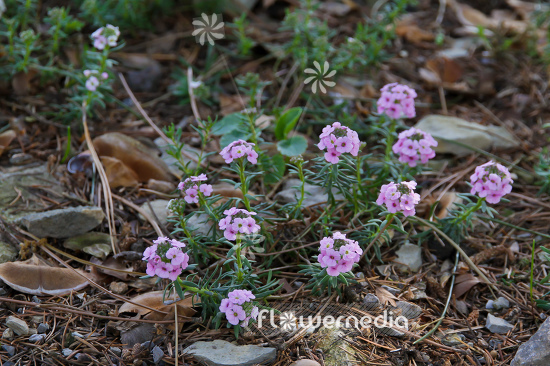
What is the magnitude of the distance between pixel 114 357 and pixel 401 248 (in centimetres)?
176

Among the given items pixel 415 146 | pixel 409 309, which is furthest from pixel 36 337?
pixel 415 146

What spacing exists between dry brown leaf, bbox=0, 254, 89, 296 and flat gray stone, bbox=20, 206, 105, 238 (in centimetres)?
23

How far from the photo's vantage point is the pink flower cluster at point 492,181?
2912 millimetres

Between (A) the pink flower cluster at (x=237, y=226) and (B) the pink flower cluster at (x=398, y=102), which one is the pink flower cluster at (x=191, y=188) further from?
(B) the pink flower cluster at (x=398, y=102)

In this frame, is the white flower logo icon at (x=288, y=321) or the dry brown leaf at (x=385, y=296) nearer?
the white flower logo icon at (x=288, y=321)

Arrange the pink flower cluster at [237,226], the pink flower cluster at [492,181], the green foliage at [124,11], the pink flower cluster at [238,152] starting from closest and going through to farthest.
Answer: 1. the pink flower cluster at [237,226]
2. the pink flower cluster at [238,152]
3. the pink flower cluster at [492,181]
4. the green foliage at [124,11]

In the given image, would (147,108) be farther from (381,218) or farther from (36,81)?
(381,218)

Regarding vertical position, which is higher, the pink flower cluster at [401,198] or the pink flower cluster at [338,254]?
the pink flower cluster at [401,198]

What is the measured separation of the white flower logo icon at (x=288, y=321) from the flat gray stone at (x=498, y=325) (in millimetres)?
1067

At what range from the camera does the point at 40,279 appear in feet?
9.48

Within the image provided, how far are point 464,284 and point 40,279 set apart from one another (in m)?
2.38

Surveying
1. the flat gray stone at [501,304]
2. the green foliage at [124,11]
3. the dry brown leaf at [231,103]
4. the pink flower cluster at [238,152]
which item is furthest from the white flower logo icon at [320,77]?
the flat gray stone at [501,304]

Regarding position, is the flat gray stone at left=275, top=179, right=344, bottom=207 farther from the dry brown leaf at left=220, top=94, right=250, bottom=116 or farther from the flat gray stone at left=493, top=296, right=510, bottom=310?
the flat gray stone at left=493, top=296, right=510, bottom=310

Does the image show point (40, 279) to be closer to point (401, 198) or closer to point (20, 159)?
point (20, 159)
